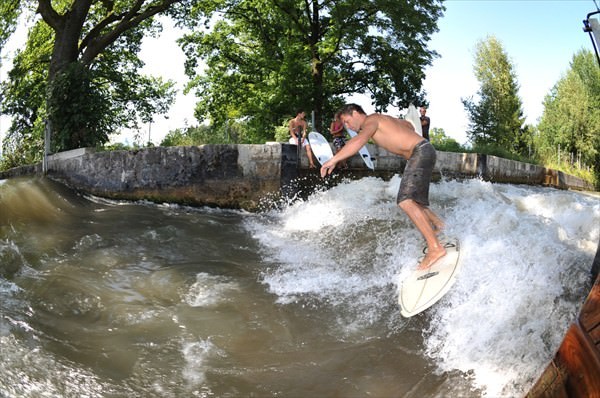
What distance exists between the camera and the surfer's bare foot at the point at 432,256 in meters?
4.73

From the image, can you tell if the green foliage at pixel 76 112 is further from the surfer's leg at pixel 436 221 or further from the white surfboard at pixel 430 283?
the white surfboard at pixel 430 283

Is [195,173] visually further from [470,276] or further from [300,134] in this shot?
[470,276]

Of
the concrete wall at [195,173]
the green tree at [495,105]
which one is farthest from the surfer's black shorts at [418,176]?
the green tree at [495,105]

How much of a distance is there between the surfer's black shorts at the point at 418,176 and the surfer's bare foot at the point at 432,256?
537 mm

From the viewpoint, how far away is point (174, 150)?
10.2 metres

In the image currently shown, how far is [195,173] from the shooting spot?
1014 centimetres

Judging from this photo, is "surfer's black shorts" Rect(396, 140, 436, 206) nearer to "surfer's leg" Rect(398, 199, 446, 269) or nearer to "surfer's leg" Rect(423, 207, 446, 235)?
"surfer's leg" Rect(398, 199, 446, 269)

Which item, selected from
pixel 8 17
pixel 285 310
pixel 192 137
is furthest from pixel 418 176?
pixel 8 17

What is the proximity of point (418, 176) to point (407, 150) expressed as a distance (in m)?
0.34

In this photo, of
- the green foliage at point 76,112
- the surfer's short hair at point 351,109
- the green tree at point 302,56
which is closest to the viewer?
the surfer's short hair at point 351,109

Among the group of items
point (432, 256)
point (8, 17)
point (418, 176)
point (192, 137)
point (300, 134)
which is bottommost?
point (432, 256)

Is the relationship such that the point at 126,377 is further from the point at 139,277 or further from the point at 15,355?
the point at 139,277

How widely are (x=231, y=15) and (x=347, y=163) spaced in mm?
12919

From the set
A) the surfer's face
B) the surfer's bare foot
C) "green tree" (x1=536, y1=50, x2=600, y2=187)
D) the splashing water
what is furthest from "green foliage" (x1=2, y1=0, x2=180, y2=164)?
"green tree" (x1=536, y1=50, x2=600, y2=187)
